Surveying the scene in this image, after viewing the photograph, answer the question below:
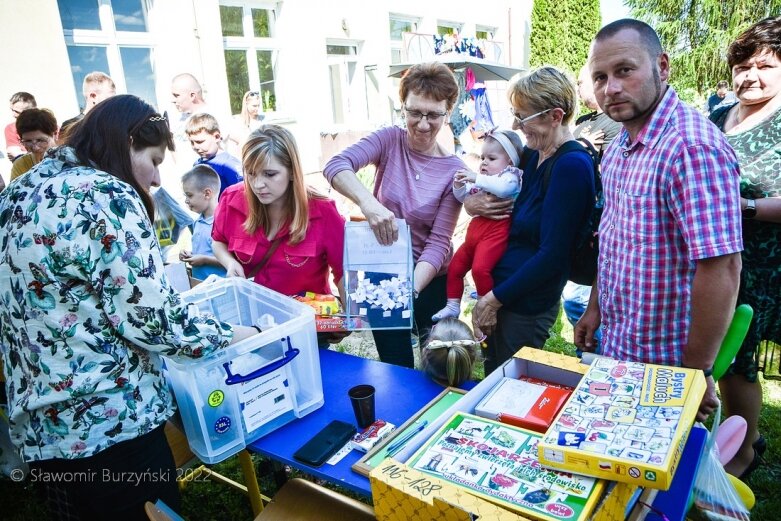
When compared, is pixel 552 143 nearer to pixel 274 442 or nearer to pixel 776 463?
pixel 274 442

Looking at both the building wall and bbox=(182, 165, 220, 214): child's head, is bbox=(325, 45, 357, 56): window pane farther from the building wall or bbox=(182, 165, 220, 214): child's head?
bbox=(182, 165, 220, 214): child's head

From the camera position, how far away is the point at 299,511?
1.59 meters

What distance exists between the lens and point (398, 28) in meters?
12.8

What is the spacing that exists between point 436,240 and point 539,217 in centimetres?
53

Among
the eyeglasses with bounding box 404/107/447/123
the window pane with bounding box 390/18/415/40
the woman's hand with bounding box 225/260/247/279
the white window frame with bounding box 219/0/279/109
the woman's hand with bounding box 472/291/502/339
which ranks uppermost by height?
the window pane with bounding box 390/18/415/40

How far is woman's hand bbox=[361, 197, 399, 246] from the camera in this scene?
1986 millimetres

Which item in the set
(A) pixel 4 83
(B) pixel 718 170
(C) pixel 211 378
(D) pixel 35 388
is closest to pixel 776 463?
(B) pixel 718 170

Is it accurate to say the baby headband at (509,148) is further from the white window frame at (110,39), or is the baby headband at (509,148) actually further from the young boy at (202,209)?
the white window frame at (110,39)

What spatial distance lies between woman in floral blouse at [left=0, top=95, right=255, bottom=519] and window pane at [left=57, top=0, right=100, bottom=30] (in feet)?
23.7

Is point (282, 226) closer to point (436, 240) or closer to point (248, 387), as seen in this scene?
point (436, 240)

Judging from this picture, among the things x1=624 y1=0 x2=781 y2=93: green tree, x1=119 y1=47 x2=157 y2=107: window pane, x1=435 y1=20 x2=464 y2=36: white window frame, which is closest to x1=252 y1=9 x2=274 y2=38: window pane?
x1=119 y1=47 x2=157 y2=107: window pane

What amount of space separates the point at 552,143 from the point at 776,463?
6.84 feet

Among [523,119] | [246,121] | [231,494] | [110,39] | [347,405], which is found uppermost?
[110,39]

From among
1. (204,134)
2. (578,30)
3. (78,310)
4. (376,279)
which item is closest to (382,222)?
(376,279)
